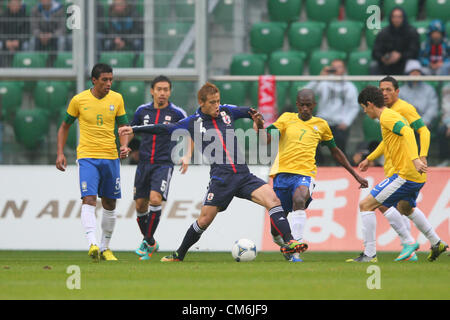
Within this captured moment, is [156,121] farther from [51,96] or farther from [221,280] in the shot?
[221,280]

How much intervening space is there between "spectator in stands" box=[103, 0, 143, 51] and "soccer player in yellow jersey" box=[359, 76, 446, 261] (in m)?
4.70

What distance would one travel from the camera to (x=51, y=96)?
13.9m

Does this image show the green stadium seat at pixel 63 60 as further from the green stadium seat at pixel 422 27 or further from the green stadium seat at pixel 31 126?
the green stadium seat at pixel 422 27

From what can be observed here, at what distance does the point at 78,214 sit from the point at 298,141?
13.7ft

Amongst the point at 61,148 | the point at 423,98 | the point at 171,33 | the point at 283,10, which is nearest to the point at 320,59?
the point at 283,10

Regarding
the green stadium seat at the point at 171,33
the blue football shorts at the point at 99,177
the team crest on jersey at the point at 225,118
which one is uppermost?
the green stadium seat at the point at 171,33

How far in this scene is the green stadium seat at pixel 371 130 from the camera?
13023 mm

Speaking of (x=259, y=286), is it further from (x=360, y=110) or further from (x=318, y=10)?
(x=318, y=10)

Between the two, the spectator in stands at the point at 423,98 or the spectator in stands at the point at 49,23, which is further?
the spectator in stands at the point at 49,23

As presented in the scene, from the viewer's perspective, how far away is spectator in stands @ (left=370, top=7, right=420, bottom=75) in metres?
14.1

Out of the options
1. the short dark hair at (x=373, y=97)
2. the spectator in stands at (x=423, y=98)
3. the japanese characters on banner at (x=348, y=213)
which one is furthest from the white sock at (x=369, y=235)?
the spectator in stands at (x=423, y=98)

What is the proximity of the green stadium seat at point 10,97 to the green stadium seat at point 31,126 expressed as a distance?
13 cm

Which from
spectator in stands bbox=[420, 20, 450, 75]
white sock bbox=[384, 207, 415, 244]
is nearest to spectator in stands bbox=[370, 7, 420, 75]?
spectator in stands bbox=[420, 20, 450, 75]

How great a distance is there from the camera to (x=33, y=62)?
14.2 metres
